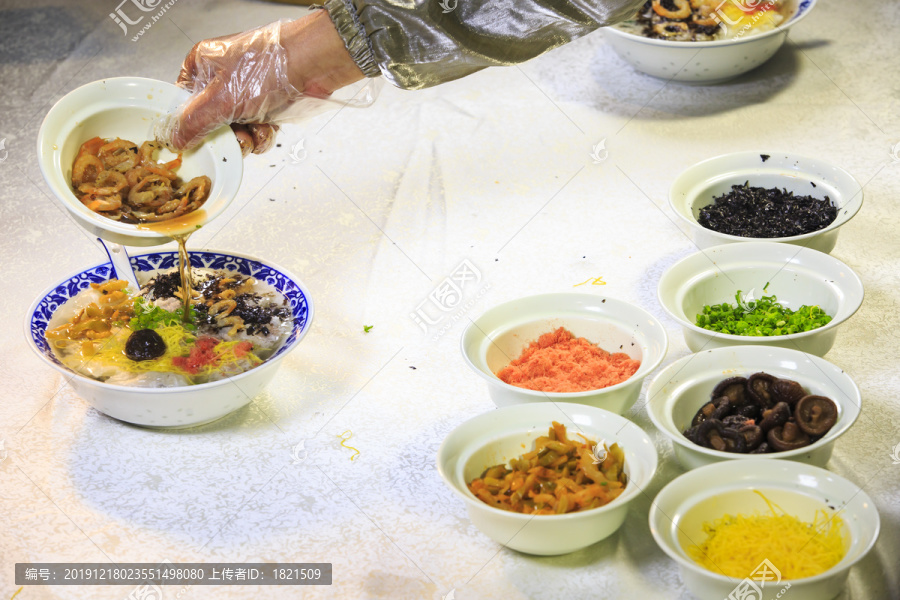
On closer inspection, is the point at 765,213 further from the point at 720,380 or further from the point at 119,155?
the point at 119,155

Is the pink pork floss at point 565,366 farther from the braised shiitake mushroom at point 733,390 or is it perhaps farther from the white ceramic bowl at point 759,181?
the white ceramic bowl at point 759,181

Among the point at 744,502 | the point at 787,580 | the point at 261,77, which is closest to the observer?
the point at 787,580

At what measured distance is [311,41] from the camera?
1.54 metres

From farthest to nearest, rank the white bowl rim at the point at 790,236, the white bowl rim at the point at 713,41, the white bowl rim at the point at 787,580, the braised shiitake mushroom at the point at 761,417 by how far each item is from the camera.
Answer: the white bowl rim at the point at 713,41 < the white bowl rim at the point at 790,236 < the braised shiitake mushroom at the point at 761,417 < the white bowl rim at the point at 787,580

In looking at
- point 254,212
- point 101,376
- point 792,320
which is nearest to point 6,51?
point 254,212

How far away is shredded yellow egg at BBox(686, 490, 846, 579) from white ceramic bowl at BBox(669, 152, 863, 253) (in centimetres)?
78

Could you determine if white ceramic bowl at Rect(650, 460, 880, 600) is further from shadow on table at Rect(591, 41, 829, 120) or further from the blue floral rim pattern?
Answer: shadow on table at Rect(591, 41, 829, 120)

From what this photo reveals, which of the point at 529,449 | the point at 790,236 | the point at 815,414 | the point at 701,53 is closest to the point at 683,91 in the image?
the point at 701,53

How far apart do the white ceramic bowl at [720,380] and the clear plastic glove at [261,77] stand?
30.7 inches

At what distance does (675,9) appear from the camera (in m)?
2.75

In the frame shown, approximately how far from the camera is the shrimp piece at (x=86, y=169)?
5.37ft

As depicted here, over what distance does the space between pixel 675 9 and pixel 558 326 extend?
147cm

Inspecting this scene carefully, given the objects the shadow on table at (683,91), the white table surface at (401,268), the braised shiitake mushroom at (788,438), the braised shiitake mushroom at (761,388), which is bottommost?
the shadow on table at (683,91)

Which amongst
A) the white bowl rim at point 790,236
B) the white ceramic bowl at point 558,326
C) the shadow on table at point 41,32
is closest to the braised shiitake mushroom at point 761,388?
the white ceramic bowl at point 558,326
